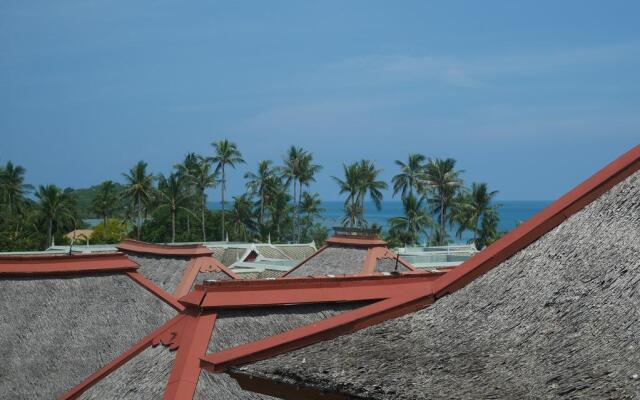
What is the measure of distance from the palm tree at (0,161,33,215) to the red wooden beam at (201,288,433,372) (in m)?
67.5

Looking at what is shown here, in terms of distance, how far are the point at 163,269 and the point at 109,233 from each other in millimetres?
52326

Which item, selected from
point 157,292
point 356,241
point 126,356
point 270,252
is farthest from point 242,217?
point 126,356

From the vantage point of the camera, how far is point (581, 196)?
794cm

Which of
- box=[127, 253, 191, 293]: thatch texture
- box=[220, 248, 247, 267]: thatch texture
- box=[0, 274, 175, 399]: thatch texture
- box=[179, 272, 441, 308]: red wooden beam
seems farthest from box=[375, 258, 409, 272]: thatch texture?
box=[220, 248, 247, 267]: thatch texture

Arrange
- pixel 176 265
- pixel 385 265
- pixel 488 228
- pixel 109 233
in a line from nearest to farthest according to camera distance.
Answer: pixel 176 265 → pixel 385 265 → pixel 488 228 → pixel 109 233

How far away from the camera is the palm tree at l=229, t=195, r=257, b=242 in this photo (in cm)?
7800

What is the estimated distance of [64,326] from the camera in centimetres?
1630

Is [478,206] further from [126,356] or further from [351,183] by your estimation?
[126,356]

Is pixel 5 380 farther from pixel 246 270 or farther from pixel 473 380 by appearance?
pixel 246 270

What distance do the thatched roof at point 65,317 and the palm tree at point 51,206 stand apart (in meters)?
51.3

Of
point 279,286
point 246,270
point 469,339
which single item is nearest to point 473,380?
point 469,339

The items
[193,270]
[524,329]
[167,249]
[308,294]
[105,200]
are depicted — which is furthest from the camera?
[105,200]

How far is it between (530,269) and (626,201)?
100cm

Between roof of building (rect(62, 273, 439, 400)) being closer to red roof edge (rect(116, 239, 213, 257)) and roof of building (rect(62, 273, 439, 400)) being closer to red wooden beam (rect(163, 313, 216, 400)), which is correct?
red wooden beam (rect(163, 313, 216, 400))
